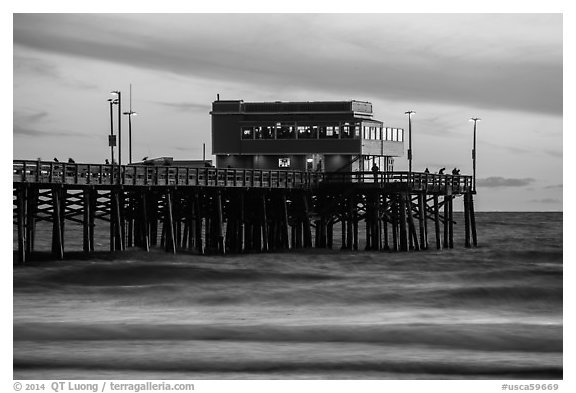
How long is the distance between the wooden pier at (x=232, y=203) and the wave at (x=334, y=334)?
1741cm

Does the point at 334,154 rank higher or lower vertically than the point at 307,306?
higher

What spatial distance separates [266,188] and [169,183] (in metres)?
7.17

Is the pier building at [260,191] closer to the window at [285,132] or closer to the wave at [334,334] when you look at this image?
the window at [285,132]

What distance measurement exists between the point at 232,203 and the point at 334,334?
29.6 metres

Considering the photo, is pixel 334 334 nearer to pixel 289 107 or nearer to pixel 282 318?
pixel 282 318

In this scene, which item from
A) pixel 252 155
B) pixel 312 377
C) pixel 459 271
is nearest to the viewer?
pixel 312 377

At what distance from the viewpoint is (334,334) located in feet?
89.9

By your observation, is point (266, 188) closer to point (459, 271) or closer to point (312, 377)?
point (459, 271)

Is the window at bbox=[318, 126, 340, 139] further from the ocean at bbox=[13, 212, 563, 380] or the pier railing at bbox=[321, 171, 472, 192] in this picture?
the ocean at bbox=[13, 212, 563, 380]

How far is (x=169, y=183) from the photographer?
49.0 meters

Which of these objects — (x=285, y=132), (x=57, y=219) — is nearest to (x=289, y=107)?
(x=285, y=132)

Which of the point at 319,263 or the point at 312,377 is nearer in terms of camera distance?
the point at 312,377
